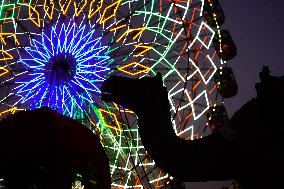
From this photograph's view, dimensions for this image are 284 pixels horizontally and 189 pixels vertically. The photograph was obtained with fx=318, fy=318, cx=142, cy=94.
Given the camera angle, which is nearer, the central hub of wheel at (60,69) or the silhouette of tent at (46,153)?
the silhouette of tent at (46,153)

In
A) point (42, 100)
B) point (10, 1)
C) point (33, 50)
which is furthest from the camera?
point (10, 1)

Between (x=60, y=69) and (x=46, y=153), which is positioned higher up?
(x=60, y=69)

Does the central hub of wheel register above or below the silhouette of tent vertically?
above

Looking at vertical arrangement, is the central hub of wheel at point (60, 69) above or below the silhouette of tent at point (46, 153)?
above

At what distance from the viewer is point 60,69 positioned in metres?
8.69

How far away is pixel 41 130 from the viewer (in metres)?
6.19

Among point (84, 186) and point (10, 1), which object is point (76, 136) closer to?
point (84, 186)

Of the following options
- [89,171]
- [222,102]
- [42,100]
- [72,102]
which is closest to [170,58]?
[222,102]

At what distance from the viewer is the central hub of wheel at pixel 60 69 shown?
8.55 metres

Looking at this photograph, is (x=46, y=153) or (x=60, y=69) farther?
(x=60, y=69)

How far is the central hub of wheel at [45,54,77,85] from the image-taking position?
337 inches

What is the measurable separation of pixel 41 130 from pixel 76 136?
2.33ft

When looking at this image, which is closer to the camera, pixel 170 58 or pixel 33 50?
pixel 33 50

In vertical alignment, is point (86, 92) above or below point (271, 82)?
above
